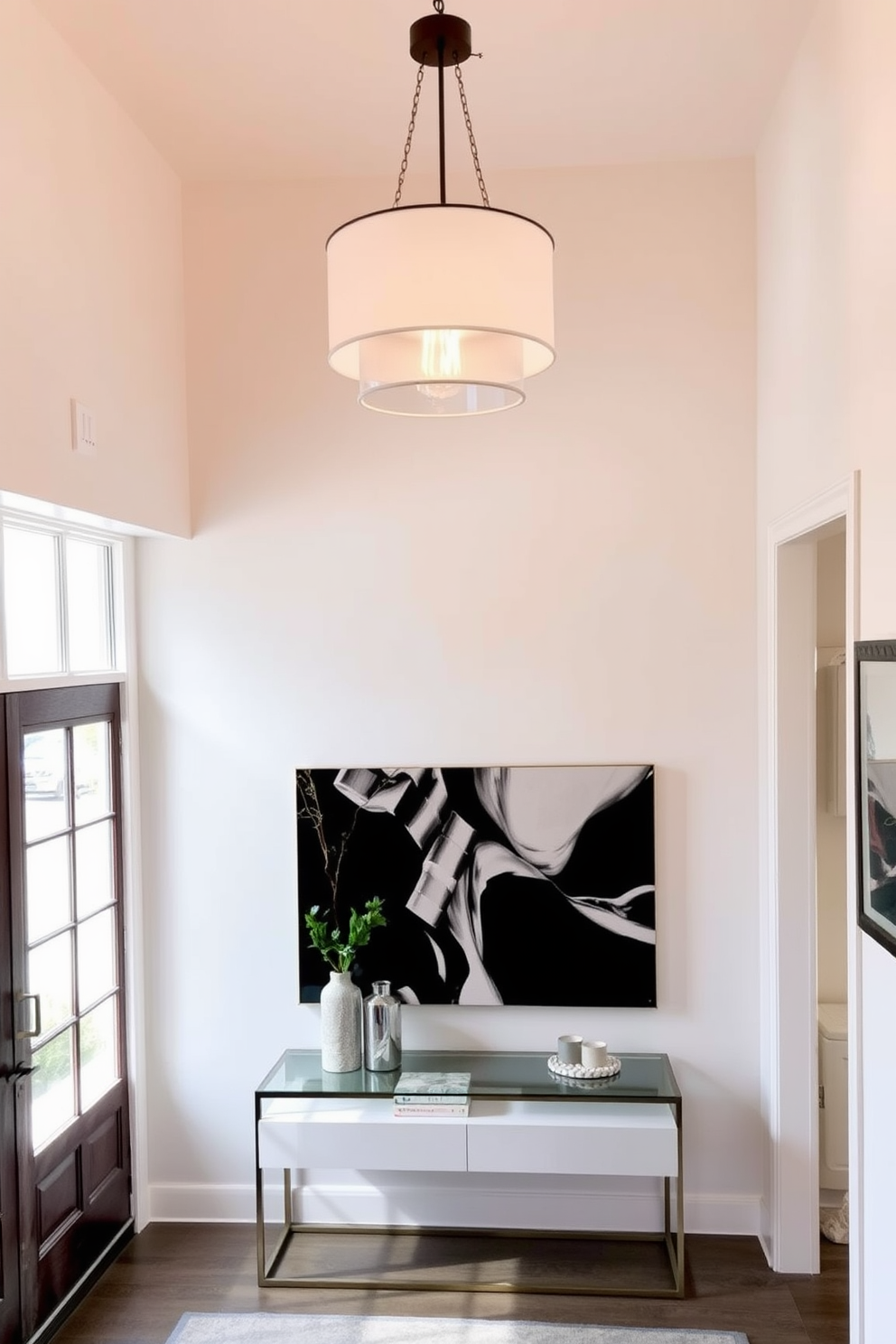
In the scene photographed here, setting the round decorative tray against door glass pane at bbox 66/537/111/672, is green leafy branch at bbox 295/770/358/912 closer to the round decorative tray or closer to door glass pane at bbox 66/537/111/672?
door glass pane at bbox 66/537/111/672

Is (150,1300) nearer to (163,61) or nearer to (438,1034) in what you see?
(438,1034)

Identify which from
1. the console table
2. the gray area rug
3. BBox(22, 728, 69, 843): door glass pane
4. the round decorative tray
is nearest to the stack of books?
the console table

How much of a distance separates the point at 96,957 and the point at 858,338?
9.04ft

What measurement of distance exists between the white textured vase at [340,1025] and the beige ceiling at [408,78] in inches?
99.7

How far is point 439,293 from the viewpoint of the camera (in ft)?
5.90

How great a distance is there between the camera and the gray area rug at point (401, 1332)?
9.71ft

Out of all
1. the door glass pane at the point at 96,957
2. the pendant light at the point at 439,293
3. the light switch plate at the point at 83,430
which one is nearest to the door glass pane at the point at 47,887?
the door glass pane at the point at 96,957

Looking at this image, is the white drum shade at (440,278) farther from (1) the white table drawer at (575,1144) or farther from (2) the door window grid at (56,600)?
(1) the white table drawer at (575,1144)

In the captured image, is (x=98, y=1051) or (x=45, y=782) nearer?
(x=45, y=782)

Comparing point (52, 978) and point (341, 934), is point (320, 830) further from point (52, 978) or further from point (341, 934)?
point (52, 978)

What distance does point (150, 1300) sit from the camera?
10.4 ft

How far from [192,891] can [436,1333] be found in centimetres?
150

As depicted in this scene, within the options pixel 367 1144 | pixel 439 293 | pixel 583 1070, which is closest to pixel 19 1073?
→ pixel 367 1144

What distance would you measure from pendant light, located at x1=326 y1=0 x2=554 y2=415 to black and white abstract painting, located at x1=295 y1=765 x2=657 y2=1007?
1.74 metres
